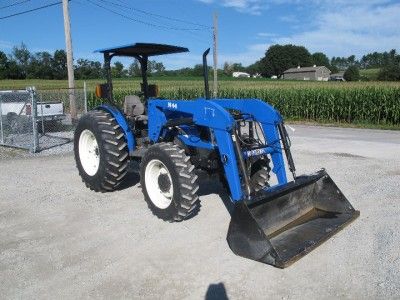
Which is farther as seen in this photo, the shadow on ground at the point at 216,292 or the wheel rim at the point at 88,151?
the wheel rim at the point at 88,151

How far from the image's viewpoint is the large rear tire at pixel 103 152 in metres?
6.33

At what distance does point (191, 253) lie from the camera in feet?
14.6

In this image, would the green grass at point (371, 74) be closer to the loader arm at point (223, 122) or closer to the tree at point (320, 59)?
the tree at point (320, 59)

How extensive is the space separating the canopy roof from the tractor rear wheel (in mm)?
1951

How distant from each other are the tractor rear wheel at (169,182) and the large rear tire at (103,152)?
90 cm

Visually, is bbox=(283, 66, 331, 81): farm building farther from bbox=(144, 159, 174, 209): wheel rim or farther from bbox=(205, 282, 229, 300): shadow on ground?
bbox=(205, 282, 229, 300): shadow on ground

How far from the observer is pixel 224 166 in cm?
496

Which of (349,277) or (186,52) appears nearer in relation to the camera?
(349,277)

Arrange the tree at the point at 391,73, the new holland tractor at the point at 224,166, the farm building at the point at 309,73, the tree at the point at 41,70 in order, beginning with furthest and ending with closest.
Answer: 1. the farm building at the point at 309,73
2. the tree at the point at 41,70
3. the tree at the point at 391,73
4. the new holland tractor at the point at 224,166

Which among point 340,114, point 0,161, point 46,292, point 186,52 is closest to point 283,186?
point 46,292

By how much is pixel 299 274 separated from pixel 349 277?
0.46 m

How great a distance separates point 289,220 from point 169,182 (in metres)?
1.64

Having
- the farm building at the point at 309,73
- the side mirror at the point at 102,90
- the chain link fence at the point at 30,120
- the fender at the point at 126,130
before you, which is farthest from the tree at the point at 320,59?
the fender at the point at 126,130

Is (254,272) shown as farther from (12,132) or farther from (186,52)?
(12,132)
